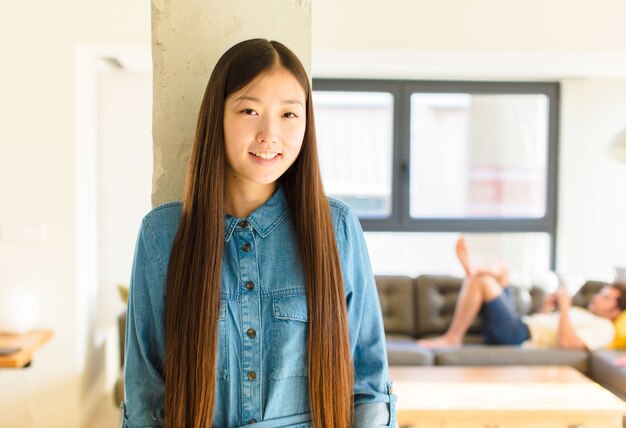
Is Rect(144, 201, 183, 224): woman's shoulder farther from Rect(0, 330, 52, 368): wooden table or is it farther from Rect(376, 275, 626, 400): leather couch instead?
Rect(376, 275, 626, 400): leather couch

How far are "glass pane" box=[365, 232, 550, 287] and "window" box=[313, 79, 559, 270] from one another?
0.01 m

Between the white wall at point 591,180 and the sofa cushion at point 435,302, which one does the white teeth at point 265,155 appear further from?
the white wall at point 591,180

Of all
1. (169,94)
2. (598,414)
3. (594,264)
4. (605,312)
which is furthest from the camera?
(594,264)

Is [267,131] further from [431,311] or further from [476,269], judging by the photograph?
[431,311]

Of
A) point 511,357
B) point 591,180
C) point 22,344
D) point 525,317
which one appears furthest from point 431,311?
point 22,344

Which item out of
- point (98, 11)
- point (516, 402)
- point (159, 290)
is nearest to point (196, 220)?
point (159, 290)

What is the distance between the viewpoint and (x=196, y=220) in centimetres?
122

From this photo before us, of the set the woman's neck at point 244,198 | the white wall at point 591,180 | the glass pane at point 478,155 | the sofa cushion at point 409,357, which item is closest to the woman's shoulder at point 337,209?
the woman's neck at point 244,198

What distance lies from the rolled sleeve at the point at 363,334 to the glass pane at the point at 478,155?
13.6 ft

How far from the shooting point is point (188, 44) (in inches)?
58.4

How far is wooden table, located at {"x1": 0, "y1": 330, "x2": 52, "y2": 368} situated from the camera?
11.1 ft

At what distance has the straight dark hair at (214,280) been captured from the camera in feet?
3.92

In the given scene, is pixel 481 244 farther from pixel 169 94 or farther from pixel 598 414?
pixel 169 94

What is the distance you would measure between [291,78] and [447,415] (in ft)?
7.13
